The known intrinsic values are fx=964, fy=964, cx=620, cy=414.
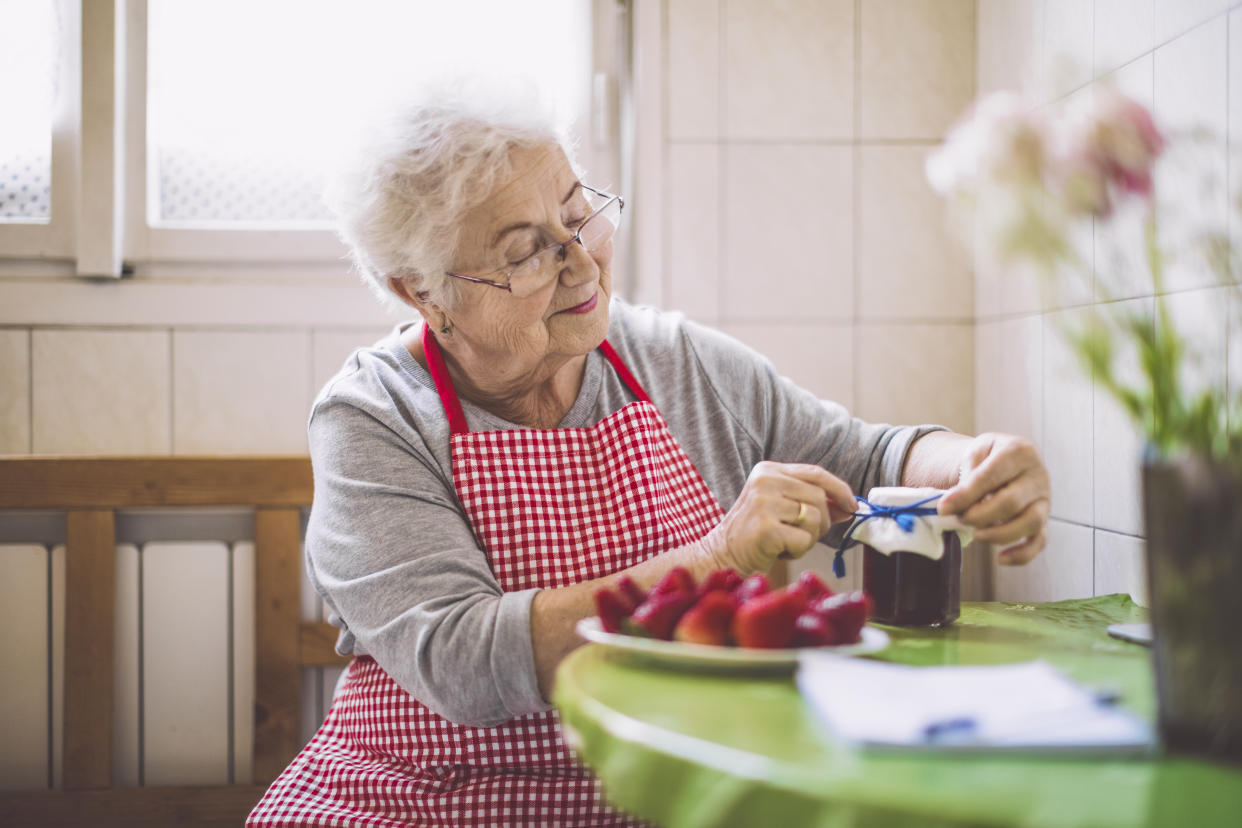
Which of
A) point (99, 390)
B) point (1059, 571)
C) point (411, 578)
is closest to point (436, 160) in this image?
point (411, 578)

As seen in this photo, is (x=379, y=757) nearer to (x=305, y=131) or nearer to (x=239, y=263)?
(x=239, y=263)

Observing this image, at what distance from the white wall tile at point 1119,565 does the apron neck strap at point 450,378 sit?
0.69 m

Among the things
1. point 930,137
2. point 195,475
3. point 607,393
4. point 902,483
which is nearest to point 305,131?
point 195,475

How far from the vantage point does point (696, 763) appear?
0.57 metres

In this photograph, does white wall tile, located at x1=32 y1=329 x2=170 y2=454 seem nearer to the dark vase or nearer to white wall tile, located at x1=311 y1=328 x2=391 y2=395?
white wall tile, located at x1=311 y1=328 x2=391 y2=395

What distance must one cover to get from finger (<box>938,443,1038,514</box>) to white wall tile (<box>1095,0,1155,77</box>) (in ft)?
2.17

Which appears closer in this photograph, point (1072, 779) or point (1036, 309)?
point (1072, 779)

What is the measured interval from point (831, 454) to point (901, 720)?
817 millimetres

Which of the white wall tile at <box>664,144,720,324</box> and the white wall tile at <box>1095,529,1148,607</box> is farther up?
the white wall tile at <box>664,144,720,324</box>

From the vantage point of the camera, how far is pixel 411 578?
3.36 ft

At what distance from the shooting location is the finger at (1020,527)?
94 cm

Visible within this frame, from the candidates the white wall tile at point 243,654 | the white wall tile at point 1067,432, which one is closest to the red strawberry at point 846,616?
the white wall tile at point 1067,432

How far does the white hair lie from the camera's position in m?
1.15

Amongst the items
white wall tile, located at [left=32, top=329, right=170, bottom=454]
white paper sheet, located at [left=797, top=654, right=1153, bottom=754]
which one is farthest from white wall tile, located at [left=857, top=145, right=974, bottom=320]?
white wall tile, located at [left=32, top=329, right=170, bottom=454]
